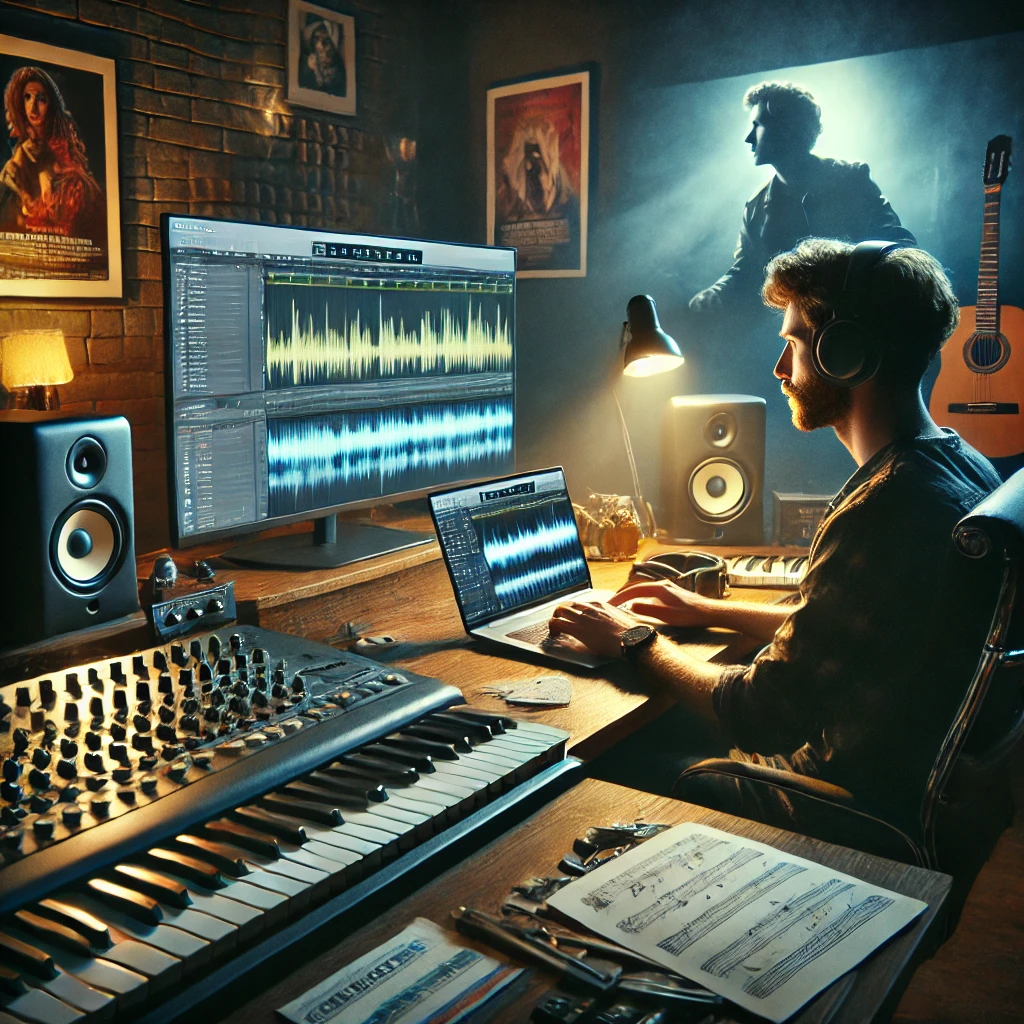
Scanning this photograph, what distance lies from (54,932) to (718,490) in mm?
1975

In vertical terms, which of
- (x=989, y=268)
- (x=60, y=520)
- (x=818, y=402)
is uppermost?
(x=989, y=268)

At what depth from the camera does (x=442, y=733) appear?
1164mm

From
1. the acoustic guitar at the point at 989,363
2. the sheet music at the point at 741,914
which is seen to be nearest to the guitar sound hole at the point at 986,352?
the acoustic guitar at the point at 989,363

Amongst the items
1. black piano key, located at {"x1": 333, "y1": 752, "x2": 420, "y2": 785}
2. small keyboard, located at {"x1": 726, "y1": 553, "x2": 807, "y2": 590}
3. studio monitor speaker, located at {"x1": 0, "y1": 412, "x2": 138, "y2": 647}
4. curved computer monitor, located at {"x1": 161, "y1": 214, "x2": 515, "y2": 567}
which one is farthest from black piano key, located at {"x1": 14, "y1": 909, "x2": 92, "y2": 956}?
small keyboard, located at {"x1": 726, "y1": 553, "x2": 807, "y2": 590}

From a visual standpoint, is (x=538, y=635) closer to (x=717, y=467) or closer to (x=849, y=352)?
(x=849, y=352)

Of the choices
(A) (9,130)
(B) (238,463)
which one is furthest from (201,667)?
(A) (9,130)

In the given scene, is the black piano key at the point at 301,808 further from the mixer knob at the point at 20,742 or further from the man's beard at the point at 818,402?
the man's beard at the point at 818,402

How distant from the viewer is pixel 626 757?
1896 mm

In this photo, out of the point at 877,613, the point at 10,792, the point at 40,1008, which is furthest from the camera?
the point at 877,613

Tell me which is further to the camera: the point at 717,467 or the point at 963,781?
the point at 717,467

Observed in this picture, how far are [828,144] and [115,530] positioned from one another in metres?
1.99

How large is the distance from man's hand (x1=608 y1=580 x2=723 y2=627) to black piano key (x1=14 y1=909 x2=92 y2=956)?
120cm

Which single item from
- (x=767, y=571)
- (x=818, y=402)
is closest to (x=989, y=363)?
(x=767, y=571)

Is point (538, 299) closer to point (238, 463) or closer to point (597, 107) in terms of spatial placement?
point (597, 107)
